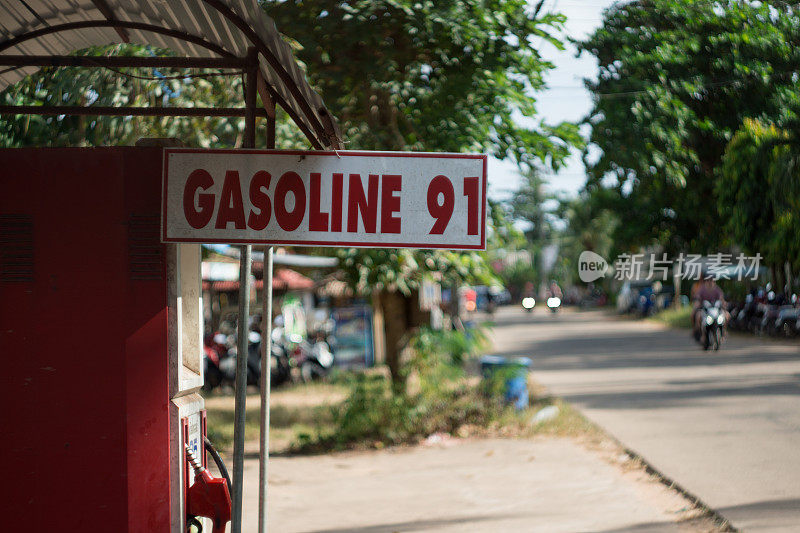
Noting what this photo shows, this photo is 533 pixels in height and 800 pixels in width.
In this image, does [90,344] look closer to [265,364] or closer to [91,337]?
[91,337]

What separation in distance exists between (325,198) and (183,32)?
50.3 inches

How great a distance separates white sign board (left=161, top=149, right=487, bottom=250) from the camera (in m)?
3.68

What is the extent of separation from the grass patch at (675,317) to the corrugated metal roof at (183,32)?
1788cm

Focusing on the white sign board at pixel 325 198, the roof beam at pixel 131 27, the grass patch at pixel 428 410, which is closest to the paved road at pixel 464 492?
the grass patch at pixel 428 410

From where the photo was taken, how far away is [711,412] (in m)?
11.4

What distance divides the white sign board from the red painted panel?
25 centimetres

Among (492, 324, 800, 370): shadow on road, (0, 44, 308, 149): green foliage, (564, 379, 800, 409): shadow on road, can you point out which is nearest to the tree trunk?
Answer: (564, 379, 800, 409): shadow on road

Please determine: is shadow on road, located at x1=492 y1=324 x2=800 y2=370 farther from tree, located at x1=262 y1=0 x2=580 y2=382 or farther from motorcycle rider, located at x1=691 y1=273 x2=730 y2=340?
tree, located at x1=262 y1=0 x2=580 y2=382

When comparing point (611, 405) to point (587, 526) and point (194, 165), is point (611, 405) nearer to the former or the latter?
point (587, 526)

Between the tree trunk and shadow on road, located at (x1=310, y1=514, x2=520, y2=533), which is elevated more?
the tree trunk

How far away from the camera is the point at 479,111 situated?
8852 millimetres

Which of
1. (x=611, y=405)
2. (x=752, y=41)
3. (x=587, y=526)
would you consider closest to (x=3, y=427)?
(x=587, y=526)

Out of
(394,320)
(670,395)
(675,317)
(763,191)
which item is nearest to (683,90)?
(763,191)

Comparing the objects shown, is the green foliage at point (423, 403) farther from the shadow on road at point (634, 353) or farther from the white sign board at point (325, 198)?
the white sign board at point (325, 198)
